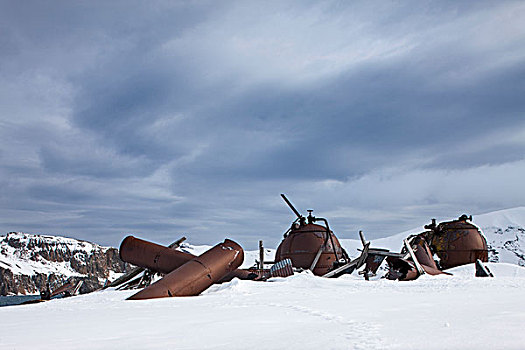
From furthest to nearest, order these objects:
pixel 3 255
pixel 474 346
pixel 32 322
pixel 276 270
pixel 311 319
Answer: pixel 3 255, pixel 276 270, pixel 32 322, pixel 311 319, pixel 474 346

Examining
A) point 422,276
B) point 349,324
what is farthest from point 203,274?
point 422,276

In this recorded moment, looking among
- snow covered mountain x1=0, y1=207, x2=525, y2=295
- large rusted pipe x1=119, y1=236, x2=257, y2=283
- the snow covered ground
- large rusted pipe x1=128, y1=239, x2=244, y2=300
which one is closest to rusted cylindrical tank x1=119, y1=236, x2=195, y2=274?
large rusted pipe x1=119, y1=236, x2=257, y2=283

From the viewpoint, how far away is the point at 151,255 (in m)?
10.7

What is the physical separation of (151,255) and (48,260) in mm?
196359

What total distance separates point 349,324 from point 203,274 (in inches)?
197

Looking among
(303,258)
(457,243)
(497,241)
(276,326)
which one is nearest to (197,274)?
(276,326)

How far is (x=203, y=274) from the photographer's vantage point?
28.2ft

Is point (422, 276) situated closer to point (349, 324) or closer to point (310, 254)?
point (310, 254)

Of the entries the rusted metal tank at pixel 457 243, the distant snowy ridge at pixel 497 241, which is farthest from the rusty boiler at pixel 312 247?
the distant snowy ridge at pixel 497 241

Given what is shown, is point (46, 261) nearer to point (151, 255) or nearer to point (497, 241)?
point (497, 241)

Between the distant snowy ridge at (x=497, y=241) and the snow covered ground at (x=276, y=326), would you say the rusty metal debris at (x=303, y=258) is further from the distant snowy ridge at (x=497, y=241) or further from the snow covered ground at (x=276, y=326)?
the distant snowy ridge at (x=497, y=241)

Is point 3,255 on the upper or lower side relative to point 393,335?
upper

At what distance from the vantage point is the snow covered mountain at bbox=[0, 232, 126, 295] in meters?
166

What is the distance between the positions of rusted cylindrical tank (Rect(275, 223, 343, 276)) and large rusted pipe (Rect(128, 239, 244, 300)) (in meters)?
9.81
